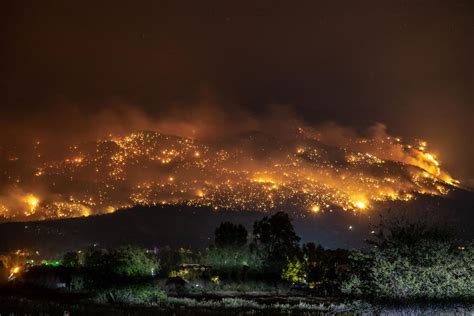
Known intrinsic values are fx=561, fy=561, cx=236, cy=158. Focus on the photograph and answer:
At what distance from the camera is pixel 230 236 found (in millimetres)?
81312

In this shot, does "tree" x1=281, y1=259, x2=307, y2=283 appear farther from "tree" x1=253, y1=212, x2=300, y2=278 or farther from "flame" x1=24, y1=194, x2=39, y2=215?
"flame" x1=24, y1=194, x2=39, y2=215

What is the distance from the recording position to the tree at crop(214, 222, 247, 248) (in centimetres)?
7806

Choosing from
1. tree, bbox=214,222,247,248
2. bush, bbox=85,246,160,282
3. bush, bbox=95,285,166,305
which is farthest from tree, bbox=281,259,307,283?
bush, bbox=95,285,166,305

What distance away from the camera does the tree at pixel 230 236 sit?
3073 inches

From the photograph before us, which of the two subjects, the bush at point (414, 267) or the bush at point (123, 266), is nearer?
the bush at point (414, 267)

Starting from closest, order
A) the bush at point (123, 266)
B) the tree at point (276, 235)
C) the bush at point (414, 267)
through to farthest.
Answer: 1. the bush at point (414, 267)
2. the bush at point (123, 266)
3. the tree at point (276, 235)

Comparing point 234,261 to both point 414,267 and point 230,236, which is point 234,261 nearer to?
point 230,236

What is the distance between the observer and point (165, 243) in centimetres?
17600

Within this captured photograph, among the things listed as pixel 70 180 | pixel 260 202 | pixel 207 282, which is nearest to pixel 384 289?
pixel 207 282

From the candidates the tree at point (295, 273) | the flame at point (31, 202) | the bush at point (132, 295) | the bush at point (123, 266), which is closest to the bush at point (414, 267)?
the bush at point (132, 295)

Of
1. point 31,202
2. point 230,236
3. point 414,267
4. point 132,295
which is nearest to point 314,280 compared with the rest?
point 230,236

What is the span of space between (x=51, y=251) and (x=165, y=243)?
43741 millimetres

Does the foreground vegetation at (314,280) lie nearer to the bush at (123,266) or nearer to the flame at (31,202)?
the bush at (123,266)

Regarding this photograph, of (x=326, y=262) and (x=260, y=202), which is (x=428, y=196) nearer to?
(x=260, y=202)
